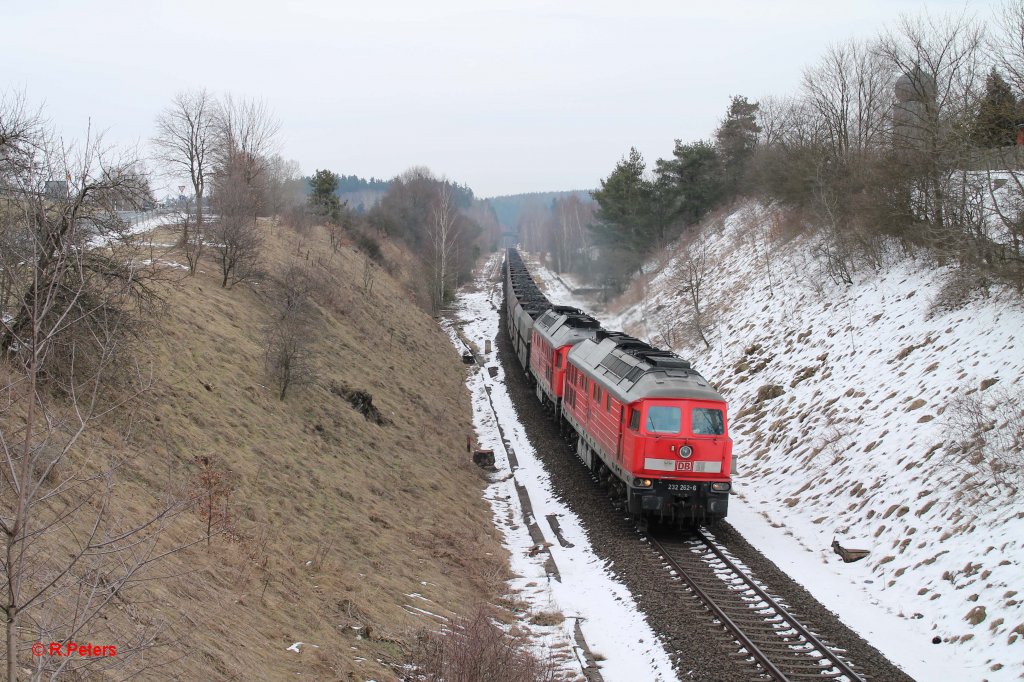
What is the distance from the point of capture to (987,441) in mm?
13438

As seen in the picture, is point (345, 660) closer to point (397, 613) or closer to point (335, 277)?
point (397, 613)

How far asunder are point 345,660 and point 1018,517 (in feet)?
33.6

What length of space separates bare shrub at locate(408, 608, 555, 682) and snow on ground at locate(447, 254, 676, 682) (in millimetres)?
956

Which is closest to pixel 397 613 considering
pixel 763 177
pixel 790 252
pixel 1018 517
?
pixel 1018 517

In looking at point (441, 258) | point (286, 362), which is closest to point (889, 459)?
point (286, 362)

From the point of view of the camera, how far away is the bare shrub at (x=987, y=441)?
493 inches

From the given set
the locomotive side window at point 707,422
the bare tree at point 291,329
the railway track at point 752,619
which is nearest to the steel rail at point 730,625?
the railway track at point 752,619

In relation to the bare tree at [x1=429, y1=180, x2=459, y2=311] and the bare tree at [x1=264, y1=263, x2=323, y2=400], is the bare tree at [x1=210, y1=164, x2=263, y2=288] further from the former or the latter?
the bare tree at [x1=429, y1=180, x2=459, y2=311]

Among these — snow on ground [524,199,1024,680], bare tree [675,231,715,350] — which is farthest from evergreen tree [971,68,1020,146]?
bare tree [675,231,715,350]

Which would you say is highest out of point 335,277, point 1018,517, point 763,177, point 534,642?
point 763,177

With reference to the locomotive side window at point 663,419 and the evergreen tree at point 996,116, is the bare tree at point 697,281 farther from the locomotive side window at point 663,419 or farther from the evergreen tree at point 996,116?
the locomotive side window at point 663,419

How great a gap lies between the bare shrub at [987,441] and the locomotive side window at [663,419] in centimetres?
500

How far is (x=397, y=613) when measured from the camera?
10.8 metres

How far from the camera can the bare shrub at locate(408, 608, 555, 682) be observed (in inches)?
329
